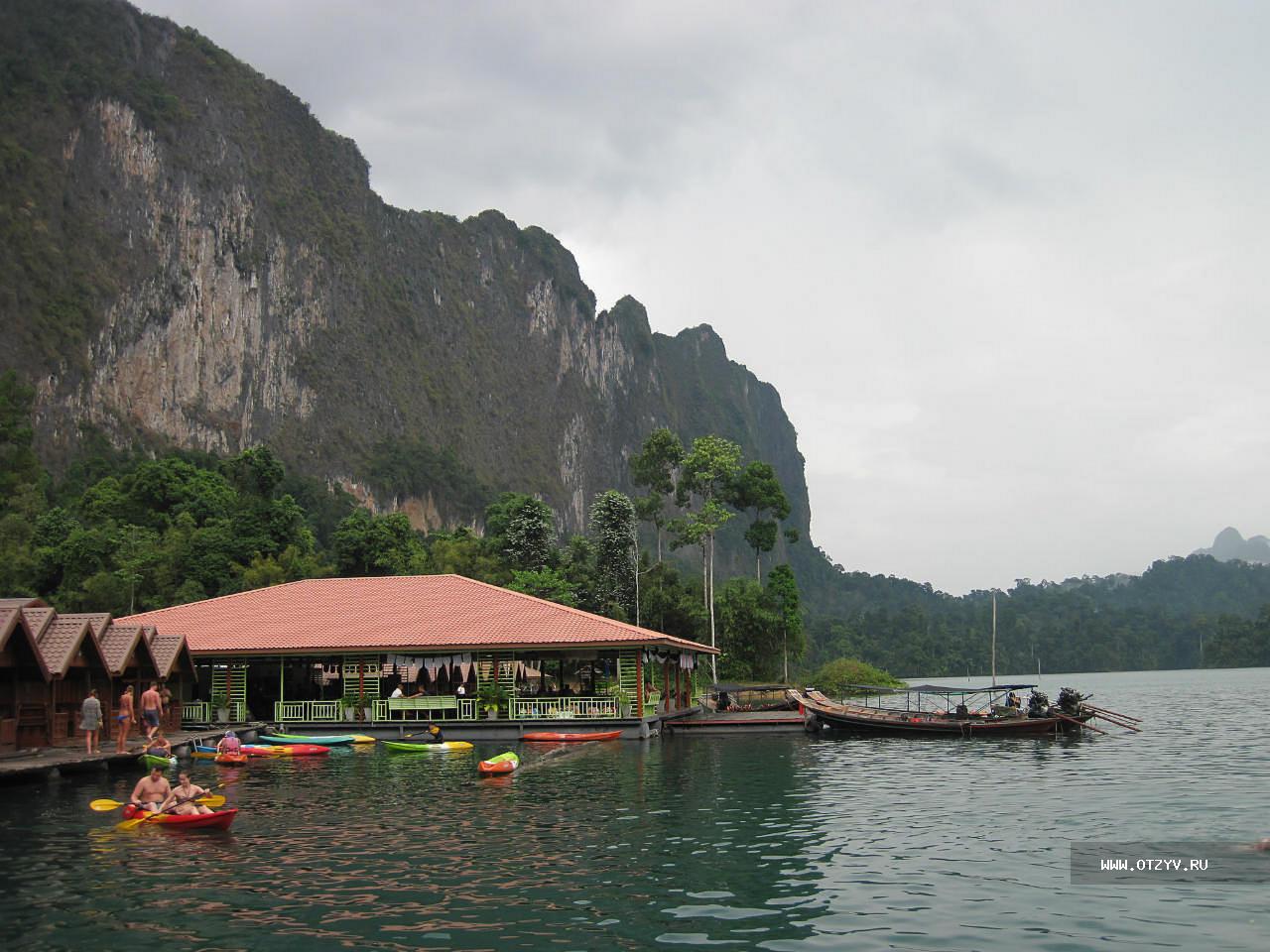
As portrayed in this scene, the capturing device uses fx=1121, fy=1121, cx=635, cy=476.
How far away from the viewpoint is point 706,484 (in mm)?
74375

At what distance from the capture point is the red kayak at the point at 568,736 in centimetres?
3481

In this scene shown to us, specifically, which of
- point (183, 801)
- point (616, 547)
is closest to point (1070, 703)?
point (183, 801)

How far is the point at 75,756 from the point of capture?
1021 inches

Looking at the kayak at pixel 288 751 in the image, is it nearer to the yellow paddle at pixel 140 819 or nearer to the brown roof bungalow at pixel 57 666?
the brown roof bungalow at pixel 57 666

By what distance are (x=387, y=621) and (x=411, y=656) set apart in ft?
10.4

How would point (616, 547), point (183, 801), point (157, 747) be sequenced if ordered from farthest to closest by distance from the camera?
point (616, 547), point (157, 747), point (183, 801)

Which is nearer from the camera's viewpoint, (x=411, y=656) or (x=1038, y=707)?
(x=411, y=656)

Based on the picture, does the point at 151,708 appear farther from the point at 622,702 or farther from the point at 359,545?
the point at 359,545

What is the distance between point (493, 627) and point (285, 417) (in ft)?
378

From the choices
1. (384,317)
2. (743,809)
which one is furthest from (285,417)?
(743,809)

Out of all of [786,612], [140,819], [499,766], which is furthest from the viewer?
[786,612]

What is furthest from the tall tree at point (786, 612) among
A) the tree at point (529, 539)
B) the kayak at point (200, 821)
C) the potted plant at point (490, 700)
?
the kayak at point (200, 821)

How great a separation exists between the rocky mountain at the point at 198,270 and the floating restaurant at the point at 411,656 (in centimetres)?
8094

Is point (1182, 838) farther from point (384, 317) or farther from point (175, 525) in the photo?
point (384, 317)
